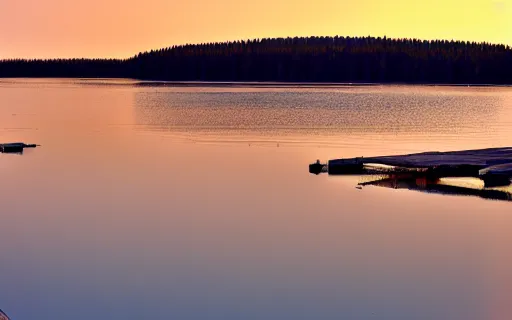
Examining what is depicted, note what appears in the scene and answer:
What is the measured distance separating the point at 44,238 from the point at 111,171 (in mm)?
8889

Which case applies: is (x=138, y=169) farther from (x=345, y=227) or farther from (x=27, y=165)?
(x=345, y=227)

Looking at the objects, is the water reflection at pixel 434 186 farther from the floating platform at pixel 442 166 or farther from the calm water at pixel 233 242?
the calm water at pixel 233 242

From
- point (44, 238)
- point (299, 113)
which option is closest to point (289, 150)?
point (44, 238)

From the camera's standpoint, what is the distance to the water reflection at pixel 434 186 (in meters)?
18.4

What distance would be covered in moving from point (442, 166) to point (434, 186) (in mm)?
987

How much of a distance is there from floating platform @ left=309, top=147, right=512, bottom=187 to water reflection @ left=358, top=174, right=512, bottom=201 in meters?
0.26

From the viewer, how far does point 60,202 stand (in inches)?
715

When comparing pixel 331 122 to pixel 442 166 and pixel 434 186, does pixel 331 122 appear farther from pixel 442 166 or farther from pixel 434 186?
pixel 434 186

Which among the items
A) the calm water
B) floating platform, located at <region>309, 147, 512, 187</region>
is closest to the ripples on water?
the calm water

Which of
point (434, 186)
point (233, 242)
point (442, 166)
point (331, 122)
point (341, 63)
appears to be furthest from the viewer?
point (341, 63)

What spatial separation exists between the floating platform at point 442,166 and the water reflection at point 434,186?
0.84ft

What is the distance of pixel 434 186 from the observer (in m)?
19.4

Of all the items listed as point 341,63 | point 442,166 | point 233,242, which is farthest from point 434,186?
point 341,63

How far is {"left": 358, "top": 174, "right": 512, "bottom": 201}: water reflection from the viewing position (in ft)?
60.4
